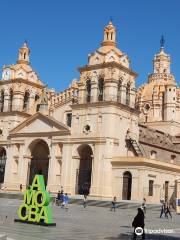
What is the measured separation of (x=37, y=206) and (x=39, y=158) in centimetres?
3446

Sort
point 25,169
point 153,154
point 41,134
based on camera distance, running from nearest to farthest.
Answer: point 41,134, point 25,169, point 153,154

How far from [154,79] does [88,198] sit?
42862 mm

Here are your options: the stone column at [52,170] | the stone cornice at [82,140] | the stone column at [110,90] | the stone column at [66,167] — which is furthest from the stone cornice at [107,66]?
the stone column at [52,170]

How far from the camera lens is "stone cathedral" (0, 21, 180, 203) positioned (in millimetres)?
44188

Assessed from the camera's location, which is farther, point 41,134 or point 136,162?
point 41,134

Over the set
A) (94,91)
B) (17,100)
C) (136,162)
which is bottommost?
Result: (136,162)

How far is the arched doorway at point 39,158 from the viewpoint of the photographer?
5200cm

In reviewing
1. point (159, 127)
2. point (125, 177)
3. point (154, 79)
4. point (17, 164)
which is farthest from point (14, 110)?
point (154, 79)

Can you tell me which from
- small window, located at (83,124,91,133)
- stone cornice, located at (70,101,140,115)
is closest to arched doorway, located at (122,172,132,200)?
small window, located at (83,124,91,133)

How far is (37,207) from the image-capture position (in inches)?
727

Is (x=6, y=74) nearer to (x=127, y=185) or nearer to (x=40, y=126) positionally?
(x=40, y=126)

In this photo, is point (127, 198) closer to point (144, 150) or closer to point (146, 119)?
point (144, 150)

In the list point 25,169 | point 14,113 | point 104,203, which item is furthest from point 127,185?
point 14,113

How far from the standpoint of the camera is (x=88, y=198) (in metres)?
43.3
